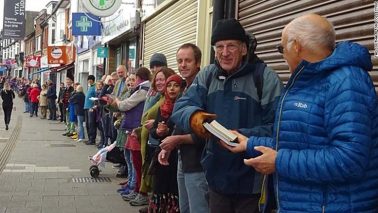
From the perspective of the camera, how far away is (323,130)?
2.25 metres

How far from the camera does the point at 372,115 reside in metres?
2.17

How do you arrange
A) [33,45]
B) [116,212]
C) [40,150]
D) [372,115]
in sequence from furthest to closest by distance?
[33,45], [40,150], [116,212], [372,115]

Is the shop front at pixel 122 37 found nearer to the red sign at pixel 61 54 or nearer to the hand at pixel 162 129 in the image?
the hand at pixel 162 129

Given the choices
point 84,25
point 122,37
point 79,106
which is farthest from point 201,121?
point 84,25

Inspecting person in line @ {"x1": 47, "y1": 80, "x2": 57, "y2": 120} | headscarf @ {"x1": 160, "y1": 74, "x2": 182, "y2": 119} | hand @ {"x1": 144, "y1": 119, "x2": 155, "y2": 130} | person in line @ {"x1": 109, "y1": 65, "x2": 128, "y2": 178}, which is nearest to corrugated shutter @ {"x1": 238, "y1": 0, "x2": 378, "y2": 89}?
headscarf @ {"x1": 160, "y1": 74, "x2": 182, "y2": 119}

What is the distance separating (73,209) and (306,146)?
4757 millimetres

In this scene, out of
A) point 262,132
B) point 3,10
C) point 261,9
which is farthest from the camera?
point 3,10

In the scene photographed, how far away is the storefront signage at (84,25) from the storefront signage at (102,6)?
446 cm

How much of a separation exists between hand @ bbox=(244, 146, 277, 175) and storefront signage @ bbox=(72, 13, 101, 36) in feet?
54.0

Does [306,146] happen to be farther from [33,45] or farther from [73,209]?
[33,45]

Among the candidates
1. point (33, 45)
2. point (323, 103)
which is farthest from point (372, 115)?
point (33, 45)

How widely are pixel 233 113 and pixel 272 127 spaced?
0.94 feet

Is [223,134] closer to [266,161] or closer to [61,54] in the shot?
[266,161]

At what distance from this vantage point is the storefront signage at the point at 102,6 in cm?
1365
